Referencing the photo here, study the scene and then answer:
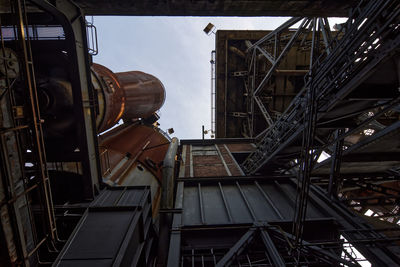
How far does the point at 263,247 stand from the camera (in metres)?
5.20

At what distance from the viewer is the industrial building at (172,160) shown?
340cm

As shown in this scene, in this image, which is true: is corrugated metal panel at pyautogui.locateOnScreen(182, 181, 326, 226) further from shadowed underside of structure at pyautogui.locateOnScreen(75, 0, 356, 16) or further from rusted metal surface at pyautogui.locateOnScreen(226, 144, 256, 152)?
shadowed underside of structure at pyautogui.locateOnScreen(75, 0, 356, 16)

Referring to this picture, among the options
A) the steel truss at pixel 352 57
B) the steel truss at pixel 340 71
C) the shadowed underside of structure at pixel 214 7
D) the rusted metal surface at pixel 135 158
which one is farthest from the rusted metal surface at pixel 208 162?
the shadowed underside of structure at pixel 214 7

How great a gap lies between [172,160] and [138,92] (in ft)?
15.5

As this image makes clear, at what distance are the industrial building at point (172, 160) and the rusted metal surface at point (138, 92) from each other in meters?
1.95

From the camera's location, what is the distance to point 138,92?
10.6 m

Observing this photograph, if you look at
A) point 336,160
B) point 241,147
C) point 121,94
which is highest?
point 121,94

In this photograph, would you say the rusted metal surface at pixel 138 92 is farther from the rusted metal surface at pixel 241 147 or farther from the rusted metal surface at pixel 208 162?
the rusted metal surface at pixel 241 147

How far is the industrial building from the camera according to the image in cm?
340

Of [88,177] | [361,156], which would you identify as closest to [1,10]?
[88,177]

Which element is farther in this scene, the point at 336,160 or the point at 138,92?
the point at 138,92

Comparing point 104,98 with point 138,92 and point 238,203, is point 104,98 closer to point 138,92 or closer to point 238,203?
point 138,92

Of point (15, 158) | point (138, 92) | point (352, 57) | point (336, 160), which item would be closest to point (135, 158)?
point (138, 92)

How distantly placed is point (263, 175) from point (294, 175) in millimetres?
1422
